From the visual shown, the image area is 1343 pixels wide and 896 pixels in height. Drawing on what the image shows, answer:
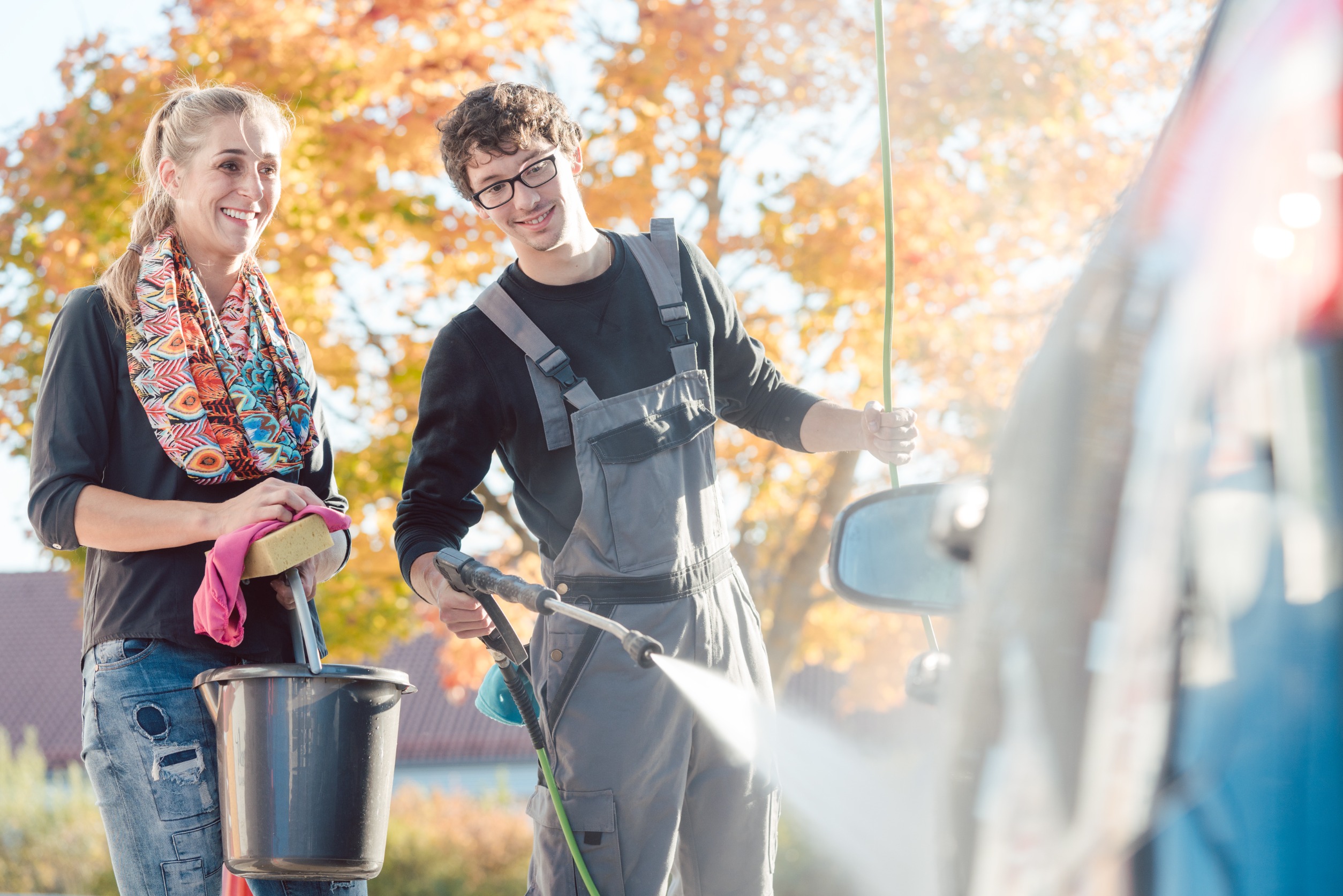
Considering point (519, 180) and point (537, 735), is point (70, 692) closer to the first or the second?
point (537, 735)

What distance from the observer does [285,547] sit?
196cm

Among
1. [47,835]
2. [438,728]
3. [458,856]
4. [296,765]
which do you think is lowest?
[438,728]

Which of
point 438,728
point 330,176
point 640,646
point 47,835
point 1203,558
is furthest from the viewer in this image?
point 438,728

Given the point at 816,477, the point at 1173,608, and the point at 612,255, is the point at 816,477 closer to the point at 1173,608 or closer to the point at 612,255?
the point at 612,255

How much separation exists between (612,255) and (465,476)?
0.52 m

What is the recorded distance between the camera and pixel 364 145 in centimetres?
504

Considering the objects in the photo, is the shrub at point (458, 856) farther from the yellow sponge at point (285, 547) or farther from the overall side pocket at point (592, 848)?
the yellow sponge at point (285, 547)

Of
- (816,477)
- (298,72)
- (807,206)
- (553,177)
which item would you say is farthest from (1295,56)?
(816,477)

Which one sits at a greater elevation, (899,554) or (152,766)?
(899,554)

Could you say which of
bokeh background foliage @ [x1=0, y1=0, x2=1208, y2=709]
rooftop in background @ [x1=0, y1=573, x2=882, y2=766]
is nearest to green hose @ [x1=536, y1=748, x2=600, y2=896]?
bokeh background foliage @ [x1=0, y1=0, x2=1208, y2=709]

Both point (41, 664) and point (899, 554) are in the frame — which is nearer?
point (899, 554)

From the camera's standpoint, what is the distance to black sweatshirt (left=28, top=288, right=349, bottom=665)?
6.61 ft

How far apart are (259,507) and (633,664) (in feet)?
2.26

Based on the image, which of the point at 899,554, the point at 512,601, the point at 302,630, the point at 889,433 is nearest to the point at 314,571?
the point at 302,630
